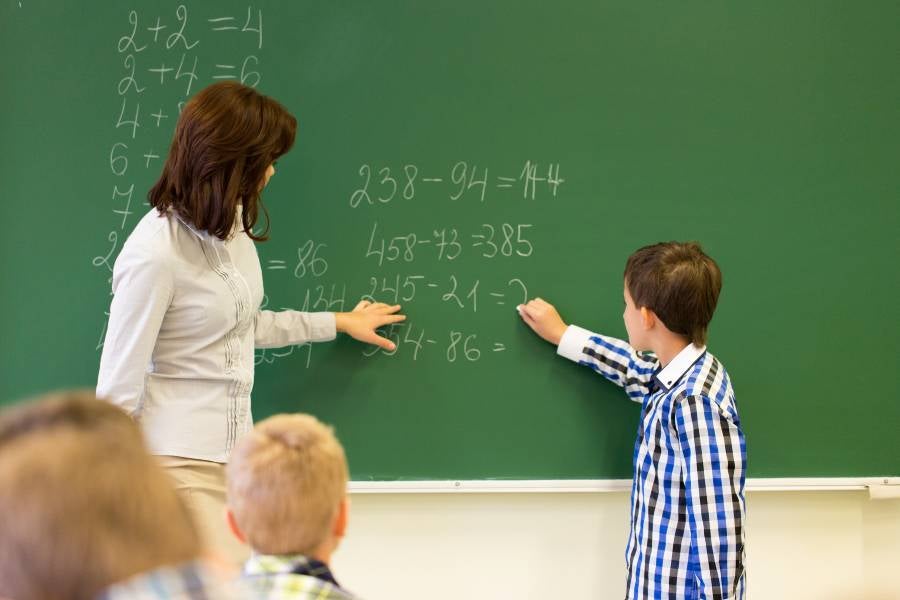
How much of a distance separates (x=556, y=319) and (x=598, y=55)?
33.2 inches

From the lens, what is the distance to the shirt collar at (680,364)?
2.23m

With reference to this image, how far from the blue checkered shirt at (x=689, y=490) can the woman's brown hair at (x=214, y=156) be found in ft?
4.06

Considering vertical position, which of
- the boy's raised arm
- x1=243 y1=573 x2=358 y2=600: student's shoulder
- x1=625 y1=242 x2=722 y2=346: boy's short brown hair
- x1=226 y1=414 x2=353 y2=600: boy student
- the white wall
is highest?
x1=625 y1=242 x2=722 y2=346: boy's short brown hair

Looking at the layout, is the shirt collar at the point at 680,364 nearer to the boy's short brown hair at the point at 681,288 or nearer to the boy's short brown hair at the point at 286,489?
the boy's short brown hair at the point at 681,288

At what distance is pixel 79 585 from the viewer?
2.41ft

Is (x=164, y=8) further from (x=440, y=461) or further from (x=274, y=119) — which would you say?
(x=440, y=461)

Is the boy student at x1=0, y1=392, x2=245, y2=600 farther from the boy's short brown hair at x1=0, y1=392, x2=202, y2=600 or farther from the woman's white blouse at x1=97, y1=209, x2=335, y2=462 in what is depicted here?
the woman's white blouse at x1=97, y1=209, x2=335, y2=462

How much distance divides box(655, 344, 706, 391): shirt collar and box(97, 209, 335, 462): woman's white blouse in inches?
44.7

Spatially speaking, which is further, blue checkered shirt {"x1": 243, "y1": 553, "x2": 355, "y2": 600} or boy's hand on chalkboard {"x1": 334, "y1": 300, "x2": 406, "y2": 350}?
boy's hand on chalkboard {"x1": 334, "y1": 300, "x2": 406, "y2": 350}

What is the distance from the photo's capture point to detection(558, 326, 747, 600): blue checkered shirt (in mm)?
2092

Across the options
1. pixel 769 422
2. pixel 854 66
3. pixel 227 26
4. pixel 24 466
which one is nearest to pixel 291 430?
pixel 24 466

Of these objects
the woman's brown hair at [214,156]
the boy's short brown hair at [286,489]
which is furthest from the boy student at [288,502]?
the woman's brown hair at [214,156]

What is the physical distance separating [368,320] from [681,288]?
93 cm

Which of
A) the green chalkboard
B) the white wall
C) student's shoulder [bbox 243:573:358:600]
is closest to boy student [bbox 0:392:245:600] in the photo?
student's shoulder [bbox 243:573:358:600]
